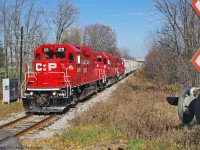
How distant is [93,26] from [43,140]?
301 feet

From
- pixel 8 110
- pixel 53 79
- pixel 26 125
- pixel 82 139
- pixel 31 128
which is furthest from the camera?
pixel 8 110

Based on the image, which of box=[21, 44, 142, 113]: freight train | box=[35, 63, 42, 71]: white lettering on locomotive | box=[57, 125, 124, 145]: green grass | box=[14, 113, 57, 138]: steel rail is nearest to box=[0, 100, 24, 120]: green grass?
box=[21, 44, 142, 113]: freight train

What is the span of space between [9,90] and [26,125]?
271 inches

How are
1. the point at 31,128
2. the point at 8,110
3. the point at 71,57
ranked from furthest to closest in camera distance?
1. the point at 71,57
2. the point at 8,110
3. the point at 31,128

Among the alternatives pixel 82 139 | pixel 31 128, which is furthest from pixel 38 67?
pixel 82 139

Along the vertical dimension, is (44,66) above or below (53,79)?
above

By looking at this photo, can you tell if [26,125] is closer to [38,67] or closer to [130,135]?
[38,67]

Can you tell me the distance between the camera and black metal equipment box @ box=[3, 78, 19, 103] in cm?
1823

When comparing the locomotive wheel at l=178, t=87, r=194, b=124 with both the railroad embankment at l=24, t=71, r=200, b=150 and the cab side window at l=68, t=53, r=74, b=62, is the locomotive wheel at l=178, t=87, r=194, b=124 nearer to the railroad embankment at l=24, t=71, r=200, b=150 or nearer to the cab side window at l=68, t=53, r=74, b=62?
the railroad embankment at l=24, t=71, r=200, b=150

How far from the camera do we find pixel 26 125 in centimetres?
1196

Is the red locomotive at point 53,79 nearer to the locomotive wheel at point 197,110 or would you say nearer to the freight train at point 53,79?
the freight train at point 53,79

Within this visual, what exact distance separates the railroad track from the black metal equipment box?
4.51 m

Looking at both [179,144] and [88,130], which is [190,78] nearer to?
[88,130]

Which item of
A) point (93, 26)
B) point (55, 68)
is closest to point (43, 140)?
point (55, 68)
